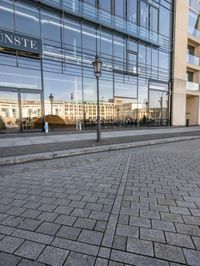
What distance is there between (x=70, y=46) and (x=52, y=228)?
15.7 meters

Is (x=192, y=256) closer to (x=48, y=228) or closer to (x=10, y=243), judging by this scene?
(x=48, y=228)

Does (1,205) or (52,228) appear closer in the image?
(52,228)

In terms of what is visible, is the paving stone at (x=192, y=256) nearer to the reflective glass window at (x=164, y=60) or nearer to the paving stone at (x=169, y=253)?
the paving stone at (x=169, y=253)

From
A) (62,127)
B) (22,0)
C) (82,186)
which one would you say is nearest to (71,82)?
(62,127)

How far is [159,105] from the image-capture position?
22.6m

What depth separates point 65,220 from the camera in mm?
2996

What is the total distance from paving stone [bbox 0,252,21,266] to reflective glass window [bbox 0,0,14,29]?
14.7m

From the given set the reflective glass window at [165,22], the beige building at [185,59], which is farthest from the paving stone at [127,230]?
the reflective glass window at [165,22]

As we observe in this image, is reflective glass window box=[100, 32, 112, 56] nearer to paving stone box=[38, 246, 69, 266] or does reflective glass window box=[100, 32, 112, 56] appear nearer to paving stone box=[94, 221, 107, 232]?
paving stone box=[94, 221, 107, 232]

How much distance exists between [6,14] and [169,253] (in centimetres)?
1600

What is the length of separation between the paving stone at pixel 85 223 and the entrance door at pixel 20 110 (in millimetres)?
12438

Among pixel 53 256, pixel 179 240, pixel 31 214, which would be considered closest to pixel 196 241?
pixel 179 240

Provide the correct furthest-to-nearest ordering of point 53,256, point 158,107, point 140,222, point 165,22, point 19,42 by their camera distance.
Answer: point 158,107
point 165,22
point 19,42
point 140,222
point 53,256

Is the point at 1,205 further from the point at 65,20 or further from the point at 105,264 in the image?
the point at 65,20
